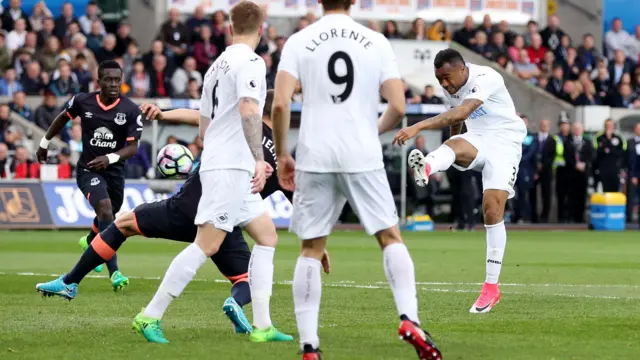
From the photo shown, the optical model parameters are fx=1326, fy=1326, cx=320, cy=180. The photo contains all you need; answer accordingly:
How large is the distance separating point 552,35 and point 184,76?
10.8 m

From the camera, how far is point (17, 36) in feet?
92.9

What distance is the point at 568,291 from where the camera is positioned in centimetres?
1340

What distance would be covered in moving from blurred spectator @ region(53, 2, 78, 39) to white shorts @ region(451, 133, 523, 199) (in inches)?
713

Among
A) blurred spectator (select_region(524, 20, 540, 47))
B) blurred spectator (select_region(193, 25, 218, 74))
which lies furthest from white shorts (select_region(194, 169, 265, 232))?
blurred spectator (select_region(524, 20, 540, 47))

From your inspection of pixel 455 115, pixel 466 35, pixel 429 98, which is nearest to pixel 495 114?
pixel 455 115

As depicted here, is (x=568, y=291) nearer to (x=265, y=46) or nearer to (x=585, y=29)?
(x=265, y=46)

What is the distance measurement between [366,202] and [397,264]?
42 centimetres

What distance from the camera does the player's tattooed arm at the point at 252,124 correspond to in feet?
27.6

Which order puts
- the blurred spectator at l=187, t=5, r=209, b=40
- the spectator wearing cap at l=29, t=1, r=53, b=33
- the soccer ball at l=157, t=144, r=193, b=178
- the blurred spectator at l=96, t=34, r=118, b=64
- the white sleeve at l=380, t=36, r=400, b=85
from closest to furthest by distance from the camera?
the white sleeve at l=380, t=36, r=400, b=85 < the soccer ball at l=157, t=144, r=193, b=178 < the blurred spectator at l=96, t=34, r=118, b=64 < the spectator wearing cap at l=29, t=1, r=53, b=33 < the blurred spectator at l=187, t=5, r=209, b=40

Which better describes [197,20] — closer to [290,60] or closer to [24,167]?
[24,167]

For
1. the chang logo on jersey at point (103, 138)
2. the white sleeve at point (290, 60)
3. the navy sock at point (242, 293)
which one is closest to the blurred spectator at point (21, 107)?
the chang logo on jersey at point (103, 138)

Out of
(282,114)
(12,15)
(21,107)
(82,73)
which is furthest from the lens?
(12,15)

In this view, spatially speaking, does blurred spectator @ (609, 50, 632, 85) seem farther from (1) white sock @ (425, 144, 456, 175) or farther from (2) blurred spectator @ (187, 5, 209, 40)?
(1) white sock @ (425, 144, 456, 175)

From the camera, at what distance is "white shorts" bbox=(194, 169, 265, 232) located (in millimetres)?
8727
